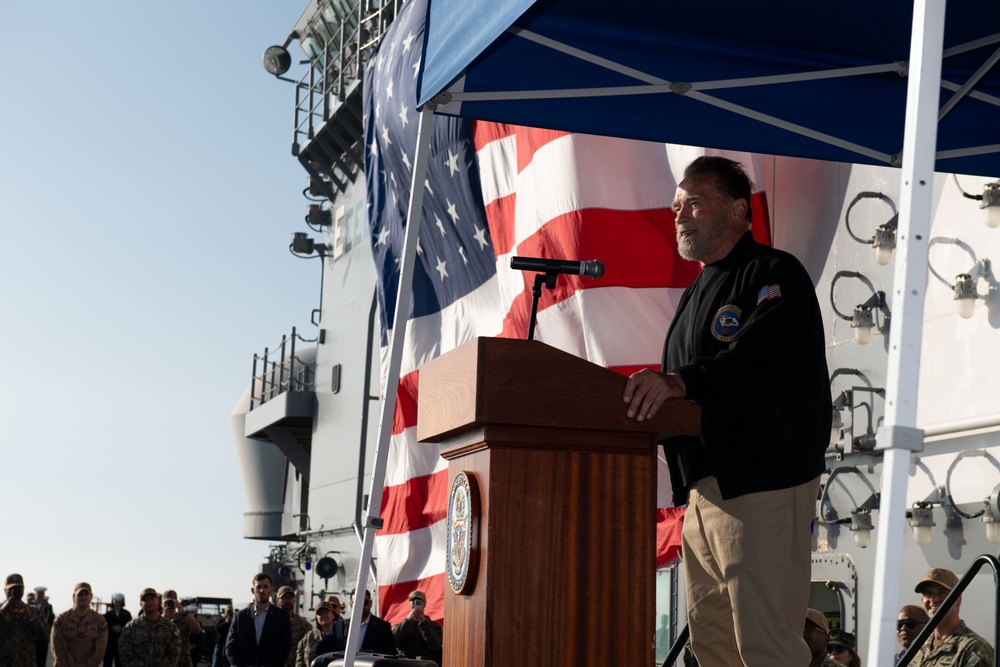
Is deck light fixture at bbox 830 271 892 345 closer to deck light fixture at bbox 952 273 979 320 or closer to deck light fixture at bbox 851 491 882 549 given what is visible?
deck light fixture at bbox 952 273 979 320


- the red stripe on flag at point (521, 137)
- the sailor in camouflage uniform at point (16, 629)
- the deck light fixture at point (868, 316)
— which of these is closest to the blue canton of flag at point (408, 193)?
the red stripe on flag at point (521, 137)

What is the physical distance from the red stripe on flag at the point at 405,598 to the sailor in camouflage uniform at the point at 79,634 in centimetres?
357

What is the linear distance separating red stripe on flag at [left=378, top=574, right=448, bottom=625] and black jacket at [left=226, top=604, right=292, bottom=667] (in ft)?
3.07

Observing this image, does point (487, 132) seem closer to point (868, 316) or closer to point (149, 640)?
point (868, 316)

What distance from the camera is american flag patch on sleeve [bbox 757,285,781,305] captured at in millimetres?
2680

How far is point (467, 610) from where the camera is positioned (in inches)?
112

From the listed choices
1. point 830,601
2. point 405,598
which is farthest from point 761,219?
point 405,598

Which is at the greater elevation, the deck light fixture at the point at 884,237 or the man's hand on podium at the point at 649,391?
the deck light fixture at the point at 884,237

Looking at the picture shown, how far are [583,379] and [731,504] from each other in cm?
45

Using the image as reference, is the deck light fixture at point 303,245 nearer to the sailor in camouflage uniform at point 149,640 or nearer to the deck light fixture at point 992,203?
the sailor in camouflage uniform at point 149,640

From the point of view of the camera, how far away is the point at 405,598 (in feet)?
30.7

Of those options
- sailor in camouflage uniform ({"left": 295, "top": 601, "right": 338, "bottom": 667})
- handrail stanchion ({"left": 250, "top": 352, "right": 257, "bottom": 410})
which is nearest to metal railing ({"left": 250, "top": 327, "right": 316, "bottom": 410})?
handrail stanchion ({"left": 250, "top": 352, "right": 257, "bottom": 410})

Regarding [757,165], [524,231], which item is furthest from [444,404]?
[524,231]

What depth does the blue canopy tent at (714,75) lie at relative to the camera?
3.74m
